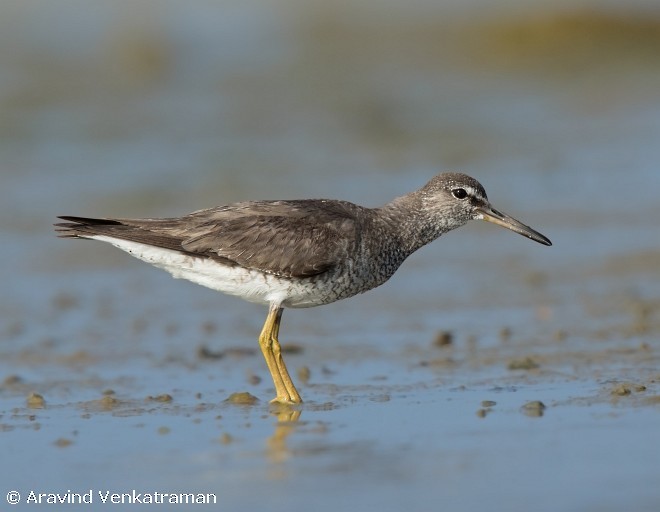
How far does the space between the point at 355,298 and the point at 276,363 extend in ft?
10.5

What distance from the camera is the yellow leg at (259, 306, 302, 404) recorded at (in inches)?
357

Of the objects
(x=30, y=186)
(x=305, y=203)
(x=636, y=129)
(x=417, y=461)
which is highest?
(x=636, y=129)

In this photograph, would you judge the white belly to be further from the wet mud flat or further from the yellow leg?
the wet mud flat

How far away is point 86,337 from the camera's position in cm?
1131

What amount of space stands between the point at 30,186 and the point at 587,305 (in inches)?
348

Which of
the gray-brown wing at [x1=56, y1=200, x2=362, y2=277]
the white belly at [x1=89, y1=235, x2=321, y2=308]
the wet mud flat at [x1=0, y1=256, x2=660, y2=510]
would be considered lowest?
the wet mud flat at [x1=0, y1=256, x2=660, y2=510]

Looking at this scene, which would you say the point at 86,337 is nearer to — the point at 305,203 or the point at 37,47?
the point at 305,203

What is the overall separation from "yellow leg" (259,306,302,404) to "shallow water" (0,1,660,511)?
16cm

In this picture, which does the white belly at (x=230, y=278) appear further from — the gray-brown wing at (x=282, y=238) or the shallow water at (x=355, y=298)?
the shallow water at (x=355, y=298)

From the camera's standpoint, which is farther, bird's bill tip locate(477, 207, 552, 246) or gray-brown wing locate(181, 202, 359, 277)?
bird's bill tip locate(477, 207, 552, 246)

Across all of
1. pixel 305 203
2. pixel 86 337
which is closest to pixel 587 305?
pixel 305 203

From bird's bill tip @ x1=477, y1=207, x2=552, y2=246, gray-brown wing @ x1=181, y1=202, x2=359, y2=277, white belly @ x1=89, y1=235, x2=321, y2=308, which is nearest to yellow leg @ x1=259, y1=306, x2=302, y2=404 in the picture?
white belly @ x1=89, y1=235, x2=321, y2=308

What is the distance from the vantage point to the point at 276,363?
31.1 feet

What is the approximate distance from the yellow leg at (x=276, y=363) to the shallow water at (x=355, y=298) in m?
0.16
